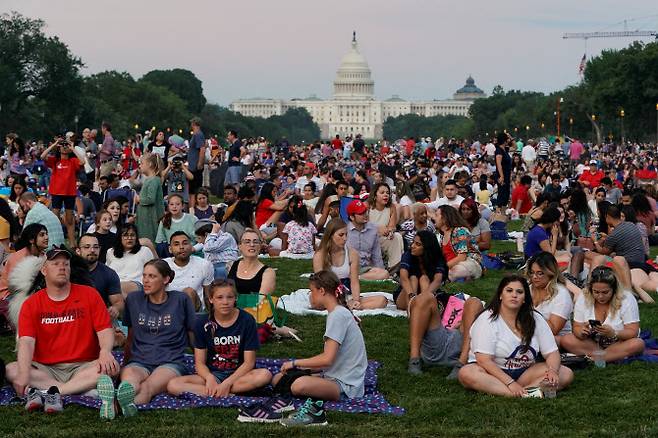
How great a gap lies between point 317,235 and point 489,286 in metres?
4.43

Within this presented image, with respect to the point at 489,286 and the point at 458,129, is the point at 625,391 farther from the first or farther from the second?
the point at 458,129

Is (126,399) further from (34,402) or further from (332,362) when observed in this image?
(332,362)

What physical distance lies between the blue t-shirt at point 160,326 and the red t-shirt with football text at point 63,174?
876cm

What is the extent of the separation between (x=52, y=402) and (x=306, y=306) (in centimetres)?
456

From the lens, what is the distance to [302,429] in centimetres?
745

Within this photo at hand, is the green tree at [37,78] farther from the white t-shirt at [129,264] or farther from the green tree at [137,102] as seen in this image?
the white t-shirt at [129,264]

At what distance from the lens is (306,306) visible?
12141mm

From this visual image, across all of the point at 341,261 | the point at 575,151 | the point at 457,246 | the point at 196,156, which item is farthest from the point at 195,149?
the point at 575,151

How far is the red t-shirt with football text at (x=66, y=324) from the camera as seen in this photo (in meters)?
8.34

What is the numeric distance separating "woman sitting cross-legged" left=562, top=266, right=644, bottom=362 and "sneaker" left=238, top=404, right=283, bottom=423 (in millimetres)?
3022

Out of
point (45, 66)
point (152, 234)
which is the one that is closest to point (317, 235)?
point (152, 234)

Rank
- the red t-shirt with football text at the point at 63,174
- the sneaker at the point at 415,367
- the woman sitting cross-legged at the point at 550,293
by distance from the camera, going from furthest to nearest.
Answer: the red t-shirt with football text at the point at 63,174, the woman sitting cross-legged at the point at 550,293, the sneaker at the point at 415,367

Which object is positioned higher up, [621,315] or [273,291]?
[273,291]

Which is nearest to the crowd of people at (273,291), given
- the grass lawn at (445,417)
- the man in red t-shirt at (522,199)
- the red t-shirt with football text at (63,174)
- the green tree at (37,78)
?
the grass lawn at (445,417)
